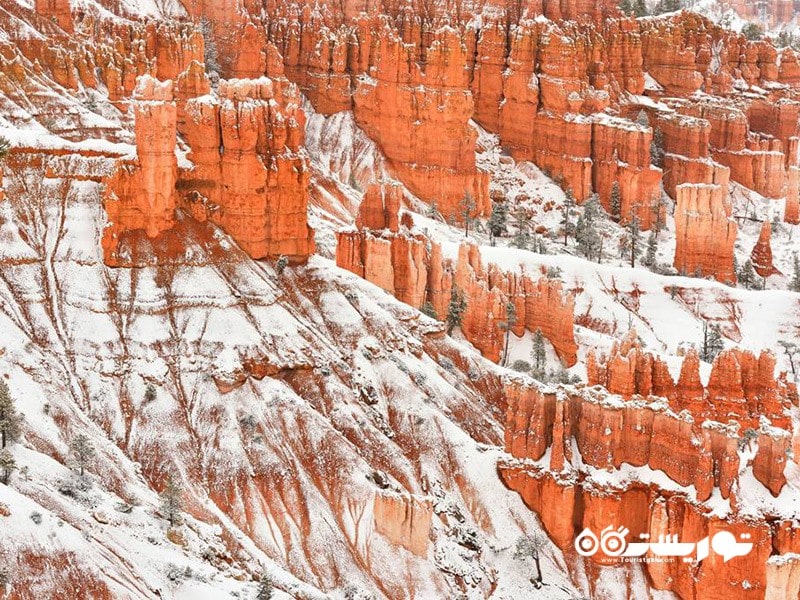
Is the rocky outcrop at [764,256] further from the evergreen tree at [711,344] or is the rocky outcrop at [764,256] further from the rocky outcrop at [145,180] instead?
the rocky outcrop at [145,180]

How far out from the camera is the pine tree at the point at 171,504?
221 feet

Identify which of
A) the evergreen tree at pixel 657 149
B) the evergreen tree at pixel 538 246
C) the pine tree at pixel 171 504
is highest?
the evergreen tree at pixel 657 149

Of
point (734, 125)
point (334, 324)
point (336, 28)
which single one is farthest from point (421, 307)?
point (734, 125)

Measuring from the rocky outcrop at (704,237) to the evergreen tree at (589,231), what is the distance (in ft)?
29.4

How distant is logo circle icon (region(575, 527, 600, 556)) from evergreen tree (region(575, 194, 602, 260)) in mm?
64137

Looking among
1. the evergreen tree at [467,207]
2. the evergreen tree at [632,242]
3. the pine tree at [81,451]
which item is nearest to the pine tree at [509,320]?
the evergreen tree at [632,242]

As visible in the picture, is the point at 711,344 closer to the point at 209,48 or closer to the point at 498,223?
the point at 498,223

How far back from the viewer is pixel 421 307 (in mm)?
103188

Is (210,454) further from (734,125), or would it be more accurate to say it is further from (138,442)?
(734,125)

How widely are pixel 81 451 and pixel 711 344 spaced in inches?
2379

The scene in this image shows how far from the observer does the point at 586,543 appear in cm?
7625

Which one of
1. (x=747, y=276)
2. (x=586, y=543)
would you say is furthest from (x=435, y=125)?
(x=586, y=543)

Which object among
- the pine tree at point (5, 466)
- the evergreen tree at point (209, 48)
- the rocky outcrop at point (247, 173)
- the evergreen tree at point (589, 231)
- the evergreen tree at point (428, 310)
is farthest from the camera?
the evergreen tree at point (209, 48)

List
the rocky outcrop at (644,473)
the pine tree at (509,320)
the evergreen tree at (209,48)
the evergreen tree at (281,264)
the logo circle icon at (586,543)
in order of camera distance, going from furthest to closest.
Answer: the evergreen tree at (209,48), the pine tree at (509,320), the evergreen tree at (281,264), the logo circle icon at (586,543), the rocky outcrop at (644,473)
